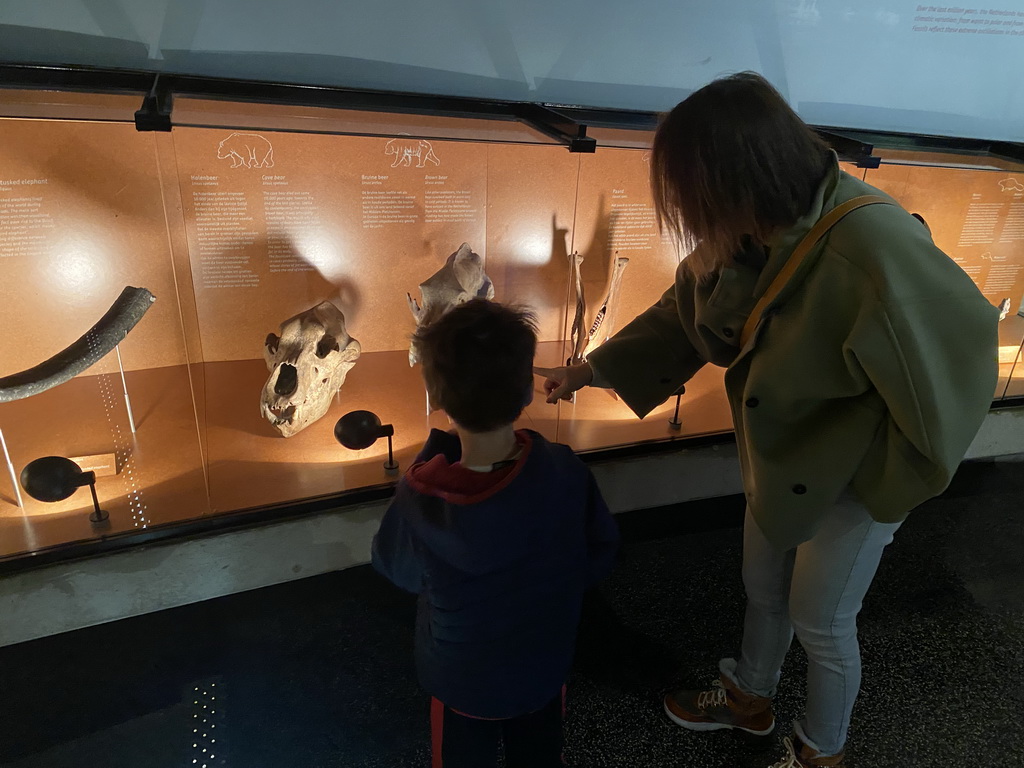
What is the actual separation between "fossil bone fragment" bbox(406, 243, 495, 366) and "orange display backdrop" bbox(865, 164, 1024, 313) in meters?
1.51

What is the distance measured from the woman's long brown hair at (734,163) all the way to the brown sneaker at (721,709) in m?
1.35

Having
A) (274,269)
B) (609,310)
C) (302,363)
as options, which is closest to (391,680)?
(302,363)

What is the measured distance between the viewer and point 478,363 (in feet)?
3.97

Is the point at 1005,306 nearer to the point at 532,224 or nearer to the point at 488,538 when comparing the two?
the point at 532,224

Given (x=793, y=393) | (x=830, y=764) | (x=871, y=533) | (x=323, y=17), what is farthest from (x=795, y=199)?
(x=323, y=17)

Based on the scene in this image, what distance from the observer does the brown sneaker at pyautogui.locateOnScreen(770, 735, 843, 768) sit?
5.84 ft

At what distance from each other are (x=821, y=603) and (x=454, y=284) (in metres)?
1.48

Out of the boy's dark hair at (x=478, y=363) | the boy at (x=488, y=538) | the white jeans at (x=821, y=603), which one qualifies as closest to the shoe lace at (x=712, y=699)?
the white jeans at (x=821, y=603)

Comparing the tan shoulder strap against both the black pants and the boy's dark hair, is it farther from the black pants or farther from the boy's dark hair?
→ the black pants

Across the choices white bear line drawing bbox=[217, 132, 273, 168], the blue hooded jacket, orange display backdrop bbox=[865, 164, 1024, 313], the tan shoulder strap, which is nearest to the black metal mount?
white bear line drawing bbox=[217, 132, 273, 168]

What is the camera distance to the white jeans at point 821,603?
1558 mm

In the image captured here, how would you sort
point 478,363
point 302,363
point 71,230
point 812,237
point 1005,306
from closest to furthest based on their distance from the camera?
point 478,363 < point 812,237 < point 71,230 < point 302,363 < point 1005,306

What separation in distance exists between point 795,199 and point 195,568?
2.03 m

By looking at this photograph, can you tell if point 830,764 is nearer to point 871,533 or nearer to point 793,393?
point 871,533
